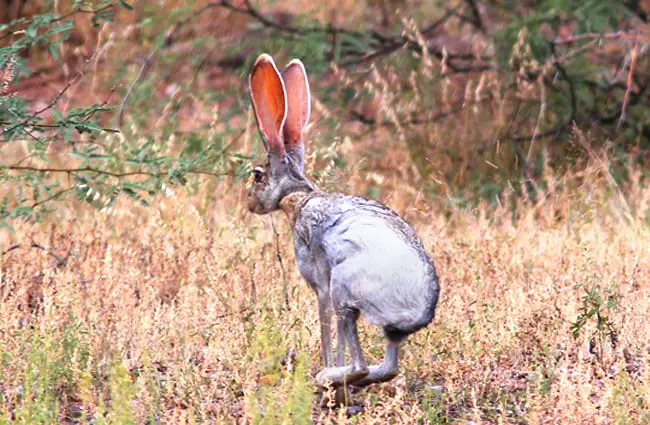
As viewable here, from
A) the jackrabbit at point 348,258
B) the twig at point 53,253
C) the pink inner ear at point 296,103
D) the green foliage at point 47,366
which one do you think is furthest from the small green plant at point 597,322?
the twig at point 53,253

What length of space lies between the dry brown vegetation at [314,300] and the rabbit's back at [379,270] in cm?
27

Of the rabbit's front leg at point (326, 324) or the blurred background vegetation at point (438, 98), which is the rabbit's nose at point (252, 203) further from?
the blurred background vegetation at point (438, 98)

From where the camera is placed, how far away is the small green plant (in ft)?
16.2

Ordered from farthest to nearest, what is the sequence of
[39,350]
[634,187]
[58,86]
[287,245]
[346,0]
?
[346,0]
[58,86]
[634,187]
[287,245]
[39,350]

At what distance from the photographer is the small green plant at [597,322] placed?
4.93 metres

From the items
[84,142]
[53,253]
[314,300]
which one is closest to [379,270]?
[314,300]

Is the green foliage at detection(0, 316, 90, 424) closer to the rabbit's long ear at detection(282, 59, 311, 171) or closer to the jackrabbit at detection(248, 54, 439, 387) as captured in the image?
the jackrabbit at detection(248, 54, 439, 387)

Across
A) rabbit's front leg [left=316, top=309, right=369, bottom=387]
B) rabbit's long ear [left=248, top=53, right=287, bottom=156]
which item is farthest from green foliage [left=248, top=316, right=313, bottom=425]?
rabbit's long ear [left=248, top=53, right=287, bottom=156]

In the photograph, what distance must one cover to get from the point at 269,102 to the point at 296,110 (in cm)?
20

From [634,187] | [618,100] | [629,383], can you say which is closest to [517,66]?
[618,100]

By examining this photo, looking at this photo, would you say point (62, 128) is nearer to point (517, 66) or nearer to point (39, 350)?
point (39, 350)

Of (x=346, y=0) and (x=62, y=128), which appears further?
(x=346, y=0)

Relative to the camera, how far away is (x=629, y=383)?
4.43m

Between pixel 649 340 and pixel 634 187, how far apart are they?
287 cm
